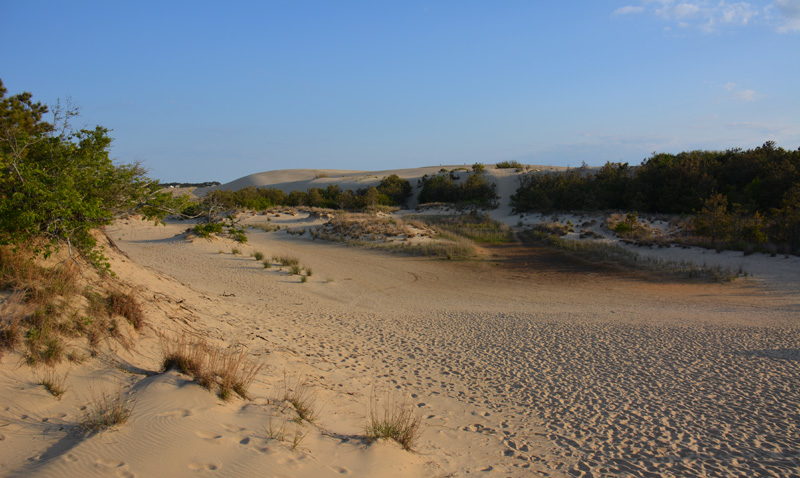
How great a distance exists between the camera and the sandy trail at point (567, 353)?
5.16m

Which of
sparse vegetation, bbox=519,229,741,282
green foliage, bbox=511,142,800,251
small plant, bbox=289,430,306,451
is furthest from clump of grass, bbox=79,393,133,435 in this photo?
green foliage, bbox=511,142,800,251

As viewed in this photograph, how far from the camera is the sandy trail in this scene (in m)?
5.16

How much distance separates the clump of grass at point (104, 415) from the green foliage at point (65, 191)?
2.44 meters

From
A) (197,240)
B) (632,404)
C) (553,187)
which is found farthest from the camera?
(553,187)

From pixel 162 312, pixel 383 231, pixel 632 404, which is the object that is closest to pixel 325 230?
pixel 383 231

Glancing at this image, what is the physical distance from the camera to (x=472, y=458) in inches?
189

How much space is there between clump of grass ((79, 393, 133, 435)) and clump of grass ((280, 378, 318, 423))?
4.77 feet

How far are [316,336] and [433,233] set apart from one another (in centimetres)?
1866

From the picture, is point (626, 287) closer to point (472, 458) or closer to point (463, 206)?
point (472, 458)

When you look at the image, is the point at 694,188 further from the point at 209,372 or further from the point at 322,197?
the point at 209,372

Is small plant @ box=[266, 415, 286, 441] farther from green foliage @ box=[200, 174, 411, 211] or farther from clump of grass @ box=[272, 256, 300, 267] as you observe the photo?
green foliage @ box=[200, 174, 411, 211]

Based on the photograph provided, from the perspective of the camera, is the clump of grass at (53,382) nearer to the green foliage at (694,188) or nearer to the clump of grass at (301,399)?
the clump of grass at (301,399)

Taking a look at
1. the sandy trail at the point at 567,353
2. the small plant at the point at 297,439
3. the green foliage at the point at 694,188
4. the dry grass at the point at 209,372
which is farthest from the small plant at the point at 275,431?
the green foliage at the point at 694,188

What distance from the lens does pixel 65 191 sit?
5.78m
